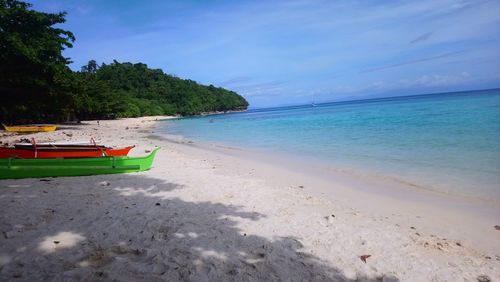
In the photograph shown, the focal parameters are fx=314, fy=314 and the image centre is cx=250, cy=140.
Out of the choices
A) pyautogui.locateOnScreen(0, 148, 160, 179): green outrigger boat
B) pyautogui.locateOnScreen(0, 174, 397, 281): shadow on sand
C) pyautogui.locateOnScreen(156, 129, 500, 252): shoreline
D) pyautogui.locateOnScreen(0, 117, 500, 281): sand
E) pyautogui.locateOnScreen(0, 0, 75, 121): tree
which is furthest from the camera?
pyautogui.locateOnScreen(0, 0, 75, 121): tree

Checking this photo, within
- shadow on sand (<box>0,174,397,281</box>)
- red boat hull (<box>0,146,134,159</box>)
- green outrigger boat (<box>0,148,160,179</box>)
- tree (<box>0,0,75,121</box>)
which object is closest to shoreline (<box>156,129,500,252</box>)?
shadow on sand (<box>0,174,397,281</box>)

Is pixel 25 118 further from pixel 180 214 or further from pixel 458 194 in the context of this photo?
pixel 458 194

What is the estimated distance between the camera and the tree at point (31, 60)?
21797mm

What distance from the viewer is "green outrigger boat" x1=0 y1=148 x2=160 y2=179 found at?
7691mm

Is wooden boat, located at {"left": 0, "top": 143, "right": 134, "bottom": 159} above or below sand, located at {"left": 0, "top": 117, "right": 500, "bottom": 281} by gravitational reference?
above

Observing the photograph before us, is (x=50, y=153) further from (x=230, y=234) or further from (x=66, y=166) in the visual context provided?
(x=230, y=234)

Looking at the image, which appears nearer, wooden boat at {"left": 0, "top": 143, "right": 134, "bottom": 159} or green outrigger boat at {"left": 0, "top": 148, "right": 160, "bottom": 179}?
green outrigger boat at {"left": 0, "top": 148, "right": 160, "bottom": 179}

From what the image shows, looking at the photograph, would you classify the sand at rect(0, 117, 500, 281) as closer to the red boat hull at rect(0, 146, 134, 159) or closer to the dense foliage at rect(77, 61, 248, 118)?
the red boat hull at rect(0, 146, 134, 159)

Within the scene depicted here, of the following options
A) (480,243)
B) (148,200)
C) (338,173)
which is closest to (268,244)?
(148,200)

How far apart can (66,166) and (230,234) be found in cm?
566

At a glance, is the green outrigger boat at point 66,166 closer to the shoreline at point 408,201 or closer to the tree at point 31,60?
the shoreline at point 408,201

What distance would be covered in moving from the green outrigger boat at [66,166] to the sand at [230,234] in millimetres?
314

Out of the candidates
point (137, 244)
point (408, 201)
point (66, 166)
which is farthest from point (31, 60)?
point (408, 201)

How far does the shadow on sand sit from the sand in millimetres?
15
